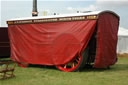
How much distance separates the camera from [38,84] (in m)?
7.23

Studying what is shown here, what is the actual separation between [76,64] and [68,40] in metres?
1.13

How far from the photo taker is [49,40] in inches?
410

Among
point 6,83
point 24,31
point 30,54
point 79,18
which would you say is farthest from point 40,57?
point 6,83

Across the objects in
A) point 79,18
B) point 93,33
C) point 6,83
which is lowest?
point 6,83

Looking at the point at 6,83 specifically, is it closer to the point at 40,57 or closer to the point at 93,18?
the point at 40,57

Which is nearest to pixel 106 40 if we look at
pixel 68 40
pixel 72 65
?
pixel 68 40

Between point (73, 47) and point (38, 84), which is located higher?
point (73, 47)

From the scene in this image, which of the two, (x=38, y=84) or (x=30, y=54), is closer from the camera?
(x=38, y=84)

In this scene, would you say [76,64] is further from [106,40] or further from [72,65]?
[106,40]

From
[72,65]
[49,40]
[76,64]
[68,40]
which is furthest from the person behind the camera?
[49,40]

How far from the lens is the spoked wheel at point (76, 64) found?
9594 mm

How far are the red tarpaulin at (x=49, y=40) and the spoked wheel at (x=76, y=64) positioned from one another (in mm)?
237

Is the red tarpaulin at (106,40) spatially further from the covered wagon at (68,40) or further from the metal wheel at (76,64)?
the metal wheel at (76,64)

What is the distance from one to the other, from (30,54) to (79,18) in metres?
3.05
